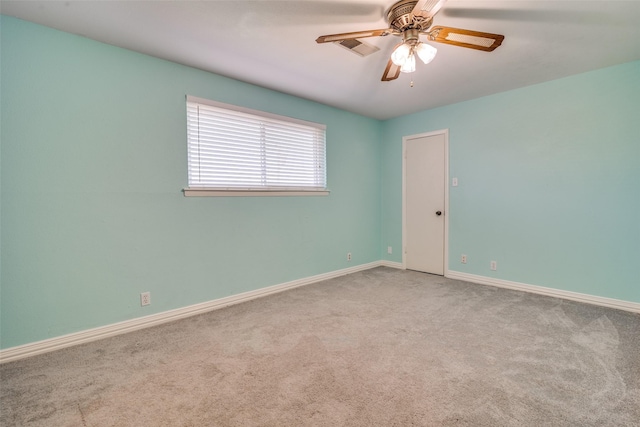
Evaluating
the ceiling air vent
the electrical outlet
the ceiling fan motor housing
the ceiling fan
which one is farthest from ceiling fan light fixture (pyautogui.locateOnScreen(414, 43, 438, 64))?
the electrical outlet

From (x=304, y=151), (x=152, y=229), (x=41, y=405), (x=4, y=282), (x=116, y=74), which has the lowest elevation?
(x=41, y=405)

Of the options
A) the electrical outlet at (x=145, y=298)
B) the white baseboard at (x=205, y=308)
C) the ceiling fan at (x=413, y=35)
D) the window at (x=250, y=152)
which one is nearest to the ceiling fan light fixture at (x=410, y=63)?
the ceiling fan at (x=413, y=35)

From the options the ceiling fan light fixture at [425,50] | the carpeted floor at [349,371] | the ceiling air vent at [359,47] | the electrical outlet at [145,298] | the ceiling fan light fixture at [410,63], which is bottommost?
the carpeted floor at [349,371]

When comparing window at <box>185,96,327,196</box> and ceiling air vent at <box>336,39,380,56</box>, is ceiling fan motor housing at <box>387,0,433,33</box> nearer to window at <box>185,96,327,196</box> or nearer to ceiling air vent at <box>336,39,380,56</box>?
ceiling air vent at <box>336,39,380,56</box>

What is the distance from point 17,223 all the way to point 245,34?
2162 mm

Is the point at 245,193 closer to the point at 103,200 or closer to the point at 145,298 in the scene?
the point at 103,200

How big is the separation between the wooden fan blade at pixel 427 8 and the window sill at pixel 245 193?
222cm

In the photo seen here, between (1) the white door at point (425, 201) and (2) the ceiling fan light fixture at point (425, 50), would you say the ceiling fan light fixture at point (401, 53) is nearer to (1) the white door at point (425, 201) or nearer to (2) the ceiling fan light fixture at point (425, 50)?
(2) the ceiling fan light fixture at point (425, 50)

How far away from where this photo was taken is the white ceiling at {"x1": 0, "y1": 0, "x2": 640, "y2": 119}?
6.30 feet

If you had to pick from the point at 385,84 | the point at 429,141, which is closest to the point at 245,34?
the point at 385,84

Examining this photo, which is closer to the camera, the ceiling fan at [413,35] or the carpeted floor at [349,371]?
the carpeted floor at [349,371]

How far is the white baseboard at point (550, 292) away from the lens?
2852 mm

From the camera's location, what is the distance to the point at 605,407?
1528mm

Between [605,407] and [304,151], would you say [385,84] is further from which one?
[605,407]
